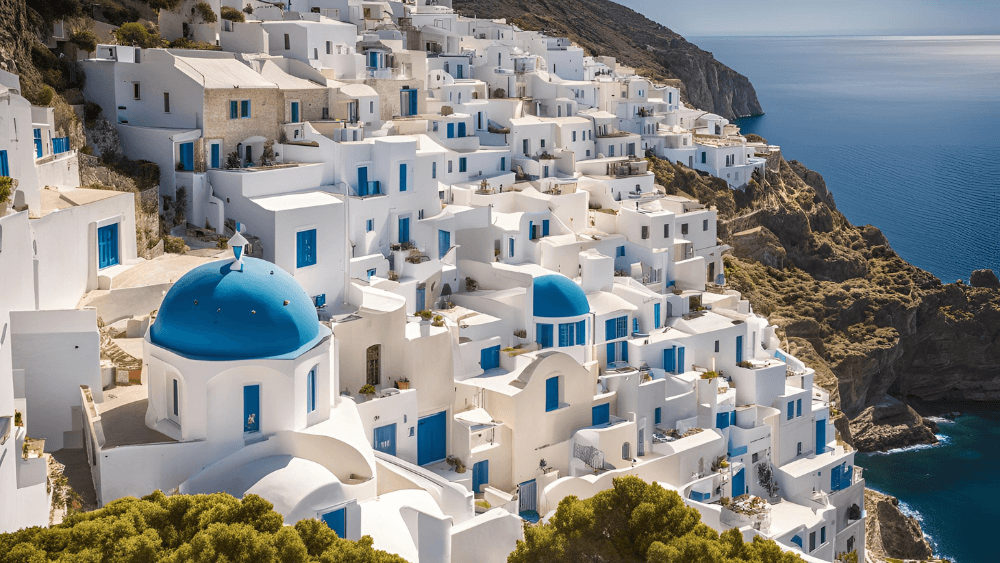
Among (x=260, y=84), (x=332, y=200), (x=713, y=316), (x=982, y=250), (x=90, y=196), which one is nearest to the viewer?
(x=90, y=196)

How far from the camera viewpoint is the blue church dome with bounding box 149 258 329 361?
22.1 metres

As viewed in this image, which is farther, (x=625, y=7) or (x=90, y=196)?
(x=625, y=7)

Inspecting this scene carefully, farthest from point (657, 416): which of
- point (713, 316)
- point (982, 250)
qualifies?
point (982, 250)

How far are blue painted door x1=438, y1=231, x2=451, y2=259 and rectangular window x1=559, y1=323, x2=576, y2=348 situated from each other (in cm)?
584

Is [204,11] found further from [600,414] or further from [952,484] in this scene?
[952,484]

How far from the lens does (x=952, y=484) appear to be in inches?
2079

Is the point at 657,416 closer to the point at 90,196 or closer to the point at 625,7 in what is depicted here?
the point at 90,196

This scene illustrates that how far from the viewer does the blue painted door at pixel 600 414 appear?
32.9m

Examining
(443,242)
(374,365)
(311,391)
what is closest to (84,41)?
(443,242)

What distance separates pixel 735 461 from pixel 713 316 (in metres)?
6.62

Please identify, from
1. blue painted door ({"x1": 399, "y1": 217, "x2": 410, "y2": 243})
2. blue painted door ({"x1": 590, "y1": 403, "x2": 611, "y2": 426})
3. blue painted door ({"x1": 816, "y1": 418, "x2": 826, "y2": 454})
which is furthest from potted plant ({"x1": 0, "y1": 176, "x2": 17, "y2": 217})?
blue painted door ({"x1": 816, "y1": 418, "x2": 826, "y2": 454})

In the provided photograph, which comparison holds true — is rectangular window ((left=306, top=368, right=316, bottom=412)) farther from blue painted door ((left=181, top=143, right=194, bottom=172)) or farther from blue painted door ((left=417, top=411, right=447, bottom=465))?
blue painted door ((left=181, top=143, right=194, bottom=172))

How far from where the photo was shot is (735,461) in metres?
35.8

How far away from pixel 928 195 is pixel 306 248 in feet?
294
